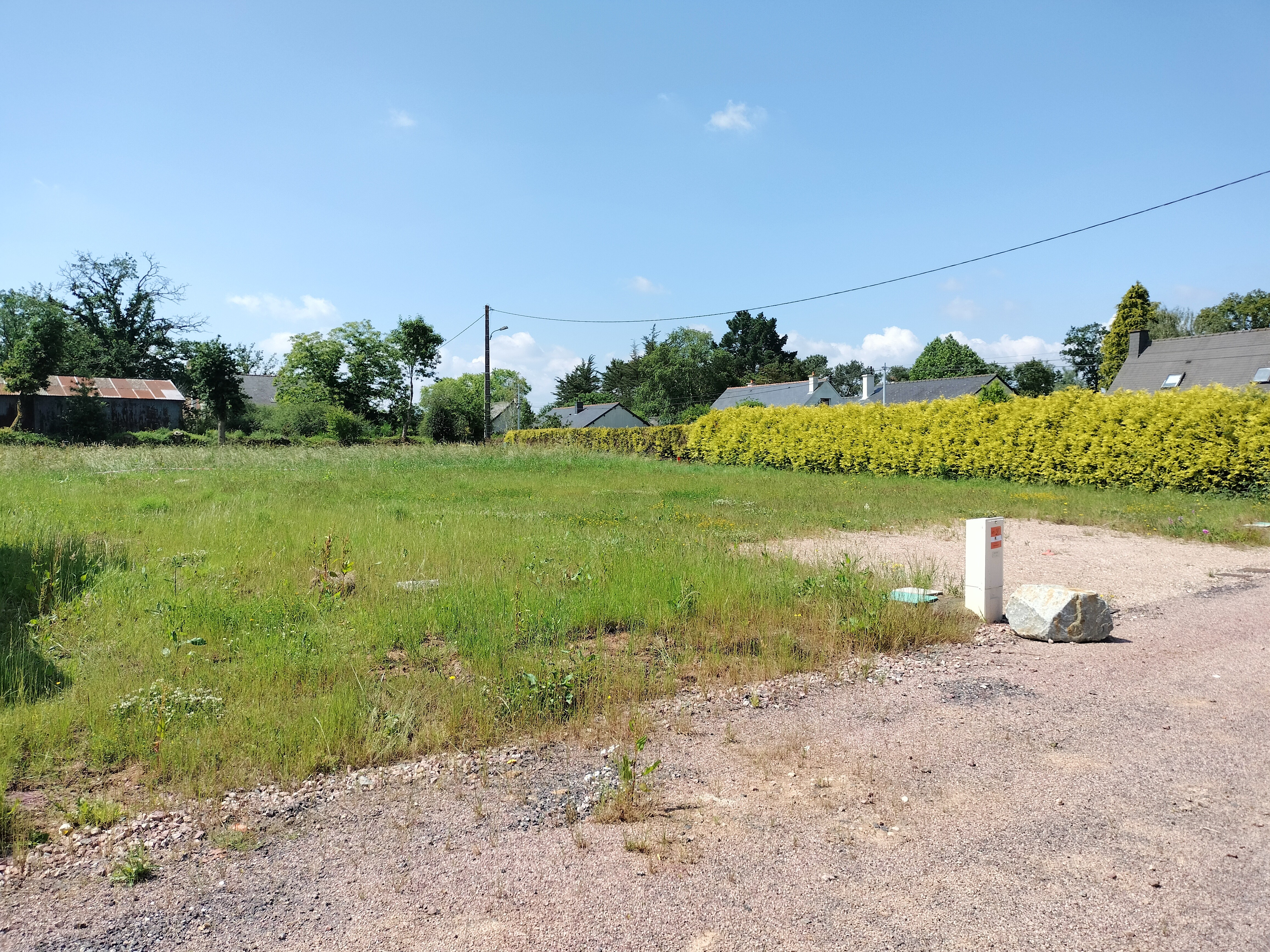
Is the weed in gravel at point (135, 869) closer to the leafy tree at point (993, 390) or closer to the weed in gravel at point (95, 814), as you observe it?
the weed in gravel at point (95, 814)

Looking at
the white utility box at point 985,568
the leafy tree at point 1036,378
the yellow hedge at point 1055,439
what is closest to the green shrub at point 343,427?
the yellow hedge at point 1055,439

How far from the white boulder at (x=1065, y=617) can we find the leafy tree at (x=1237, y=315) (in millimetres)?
66430

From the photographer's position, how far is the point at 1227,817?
10.3 ft

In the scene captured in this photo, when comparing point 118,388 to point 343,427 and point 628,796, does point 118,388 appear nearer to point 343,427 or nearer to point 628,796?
point 343,427

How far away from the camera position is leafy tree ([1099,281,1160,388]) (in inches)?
1804

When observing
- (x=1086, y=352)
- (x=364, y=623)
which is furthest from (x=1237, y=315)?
(x=364, y=623)

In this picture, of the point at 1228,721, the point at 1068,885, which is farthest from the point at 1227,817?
the point at 1228,721

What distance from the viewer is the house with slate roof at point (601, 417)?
64.2m

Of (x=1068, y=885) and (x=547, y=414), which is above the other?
(x=547, y=414)

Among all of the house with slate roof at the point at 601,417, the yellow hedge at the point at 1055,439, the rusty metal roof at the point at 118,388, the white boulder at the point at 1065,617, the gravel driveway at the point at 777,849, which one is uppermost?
the rusty metal roof at the point at 118,388

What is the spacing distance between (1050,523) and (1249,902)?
11770mm

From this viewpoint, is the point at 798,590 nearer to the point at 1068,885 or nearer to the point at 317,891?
the point at 1068,885

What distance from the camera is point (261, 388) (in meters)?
67.0

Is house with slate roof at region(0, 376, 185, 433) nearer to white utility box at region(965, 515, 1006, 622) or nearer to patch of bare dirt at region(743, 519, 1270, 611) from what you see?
patch of bare dirt at region(743, 519, 1270, 611)
